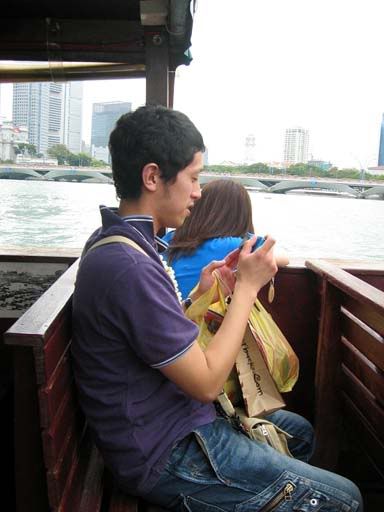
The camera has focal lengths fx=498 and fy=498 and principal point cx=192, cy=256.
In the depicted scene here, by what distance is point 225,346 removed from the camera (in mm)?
1267

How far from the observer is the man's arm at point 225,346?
3.82 feet

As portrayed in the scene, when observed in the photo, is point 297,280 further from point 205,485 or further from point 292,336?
point 205,485

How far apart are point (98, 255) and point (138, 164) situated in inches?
10.9

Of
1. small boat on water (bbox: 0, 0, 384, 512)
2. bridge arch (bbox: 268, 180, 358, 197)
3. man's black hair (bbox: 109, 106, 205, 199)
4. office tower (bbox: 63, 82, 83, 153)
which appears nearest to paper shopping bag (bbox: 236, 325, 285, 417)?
small boat on water (bbox: 0, 0, 384, 512)

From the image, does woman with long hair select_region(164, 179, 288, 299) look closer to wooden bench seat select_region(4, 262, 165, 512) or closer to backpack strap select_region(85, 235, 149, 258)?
wooden bench seat select_region(4, 262, 165, 512)

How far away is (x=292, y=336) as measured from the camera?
2582 millimetres

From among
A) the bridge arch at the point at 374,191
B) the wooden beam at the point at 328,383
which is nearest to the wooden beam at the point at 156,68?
the wooden beam at the point at 328,383

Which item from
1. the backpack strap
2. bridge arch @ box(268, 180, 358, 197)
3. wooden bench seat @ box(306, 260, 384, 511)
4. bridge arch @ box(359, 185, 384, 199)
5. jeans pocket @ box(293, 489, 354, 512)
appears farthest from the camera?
bridge arch @ box(359, 185, 384, 199)

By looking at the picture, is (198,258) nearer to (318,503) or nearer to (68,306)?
(68,306)

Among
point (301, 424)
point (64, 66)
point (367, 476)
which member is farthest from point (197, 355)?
point (64, 66)

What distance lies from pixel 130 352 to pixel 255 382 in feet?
1.90

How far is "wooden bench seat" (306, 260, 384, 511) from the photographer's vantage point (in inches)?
73.8

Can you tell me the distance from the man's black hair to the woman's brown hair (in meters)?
0.99

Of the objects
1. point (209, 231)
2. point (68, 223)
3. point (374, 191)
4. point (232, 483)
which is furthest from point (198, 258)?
point (374, 191)
